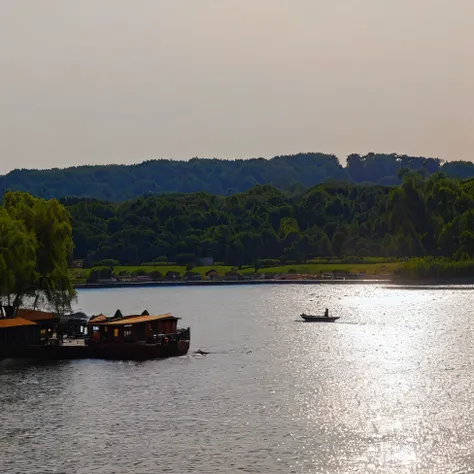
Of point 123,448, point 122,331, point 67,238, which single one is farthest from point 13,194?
point 123,448

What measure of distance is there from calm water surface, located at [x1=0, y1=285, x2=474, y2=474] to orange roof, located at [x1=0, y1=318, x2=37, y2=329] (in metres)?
4.53

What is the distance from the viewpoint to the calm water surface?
6397cm

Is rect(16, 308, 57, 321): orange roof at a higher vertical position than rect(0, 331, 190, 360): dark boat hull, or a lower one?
higher

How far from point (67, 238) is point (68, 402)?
4475 cm

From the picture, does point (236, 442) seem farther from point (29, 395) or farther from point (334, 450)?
point (29, 395)

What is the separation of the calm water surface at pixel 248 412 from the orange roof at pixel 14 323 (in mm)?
4531

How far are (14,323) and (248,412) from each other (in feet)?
134

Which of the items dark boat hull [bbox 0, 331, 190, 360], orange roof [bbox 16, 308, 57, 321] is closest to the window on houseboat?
dark boat hull [bbox 0, 331, 190, 360]

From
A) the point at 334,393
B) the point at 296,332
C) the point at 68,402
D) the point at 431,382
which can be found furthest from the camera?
the point at 296,332

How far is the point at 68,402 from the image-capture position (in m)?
84.7

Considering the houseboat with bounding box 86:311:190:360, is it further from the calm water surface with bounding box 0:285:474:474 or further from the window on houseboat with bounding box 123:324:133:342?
the calm water surface with bounding box 0:285:474:474

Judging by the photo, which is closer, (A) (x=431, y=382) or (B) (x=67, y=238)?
(A) (x=431, y=382)

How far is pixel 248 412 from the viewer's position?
7969 cm

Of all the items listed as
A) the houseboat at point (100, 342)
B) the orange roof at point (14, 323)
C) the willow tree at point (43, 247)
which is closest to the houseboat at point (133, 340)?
the houseboat at point (100, 342)
